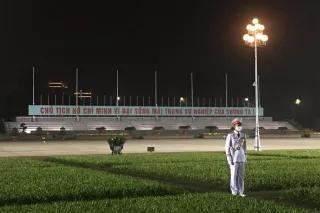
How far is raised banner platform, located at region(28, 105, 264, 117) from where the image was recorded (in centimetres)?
9788

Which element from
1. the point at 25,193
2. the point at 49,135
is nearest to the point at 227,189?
the point at 25,193

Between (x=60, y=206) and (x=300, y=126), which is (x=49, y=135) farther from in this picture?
(x=60, y=206)

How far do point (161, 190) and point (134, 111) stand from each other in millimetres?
87647

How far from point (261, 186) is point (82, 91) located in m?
99.6

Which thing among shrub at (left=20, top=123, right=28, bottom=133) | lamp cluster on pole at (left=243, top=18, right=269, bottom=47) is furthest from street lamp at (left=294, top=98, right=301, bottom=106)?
lamp cluster on pole at (left=243, top=18, right=269, bottom=47)

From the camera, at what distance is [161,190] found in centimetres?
1730

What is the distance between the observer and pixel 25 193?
16.2 meters

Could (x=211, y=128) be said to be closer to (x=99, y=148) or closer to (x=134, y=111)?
(x=134, y=111)

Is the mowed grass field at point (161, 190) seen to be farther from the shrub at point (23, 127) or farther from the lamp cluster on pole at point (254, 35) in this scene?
the shrub at point (23, 127)

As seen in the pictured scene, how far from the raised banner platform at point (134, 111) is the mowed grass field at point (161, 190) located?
72.6m

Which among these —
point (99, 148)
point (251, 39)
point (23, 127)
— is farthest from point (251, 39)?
point (23, 127)

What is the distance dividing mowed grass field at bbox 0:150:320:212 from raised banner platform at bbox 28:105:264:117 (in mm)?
72617

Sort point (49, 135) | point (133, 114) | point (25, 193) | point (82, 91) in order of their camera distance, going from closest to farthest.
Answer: point (25, 193) → point (49, 135) → point (133, 114) → point (82, 91)

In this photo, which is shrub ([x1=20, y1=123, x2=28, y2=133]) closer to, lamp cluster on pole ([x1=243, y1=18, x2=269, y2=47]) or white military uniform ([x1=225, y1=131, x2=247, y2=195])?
lamp cluster on pole ([x1=243, y1=18, x2=269, y2=47])
